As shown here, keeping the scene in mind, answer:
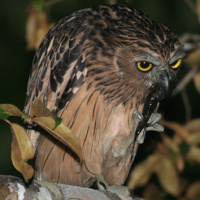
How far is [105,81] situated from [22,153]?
1468 millimetres

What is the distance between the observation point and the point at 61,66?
3842 mm

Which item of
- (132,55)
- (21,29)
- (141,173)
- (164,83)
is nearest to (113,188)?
(141,173)

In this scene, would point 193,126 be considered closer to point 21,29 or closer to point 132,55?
point 132,55

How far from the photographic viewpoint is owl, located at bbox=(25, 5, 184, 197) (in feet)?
12.2


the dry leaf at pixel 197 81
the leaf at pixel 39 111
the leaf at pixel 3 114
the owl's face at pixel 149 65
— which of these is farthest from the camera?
the dry leaf at pixel 197 81

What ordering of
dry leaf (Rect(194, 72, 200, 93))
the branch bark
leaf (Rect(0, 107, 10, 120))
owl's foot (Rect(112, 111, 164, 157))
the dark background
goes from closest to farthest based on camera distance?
leaf (Rect(0, 107, 10, 120)), the branch bark, owl's foot (Rect(112, 111, 164, 157)), dry leaf (Rect(194, 72, 200, 93)), the dark background

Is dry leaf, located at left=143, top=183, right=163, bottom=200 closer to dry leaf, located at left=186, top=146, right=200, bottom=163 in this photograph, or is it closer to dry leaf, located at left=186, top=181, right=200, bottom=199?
dry leaf, located at left=186, top=181, right=200, bottom=199

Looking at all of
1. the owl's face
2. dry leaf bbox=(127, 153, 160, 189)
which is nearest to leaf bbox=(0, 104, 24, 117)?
the owl's face

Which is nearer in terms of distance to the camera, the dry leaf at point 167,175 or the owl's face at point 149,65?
the owl's face at point 149,65

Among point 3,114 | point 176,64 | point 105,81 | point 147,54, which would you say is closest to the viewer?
point 3,114

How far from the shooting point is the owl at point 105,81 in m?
3.73

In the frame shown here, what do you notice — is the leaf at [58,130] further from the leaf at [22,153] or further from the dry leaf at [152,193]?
the dry leaf at [152,193]

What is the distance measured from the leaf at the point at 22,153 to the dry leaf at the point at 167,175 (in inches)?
84.2

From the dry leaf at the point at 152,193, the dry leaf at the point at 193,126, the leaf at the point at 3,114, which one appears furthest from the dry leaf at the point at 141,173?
the leaf at the point at 3,114
